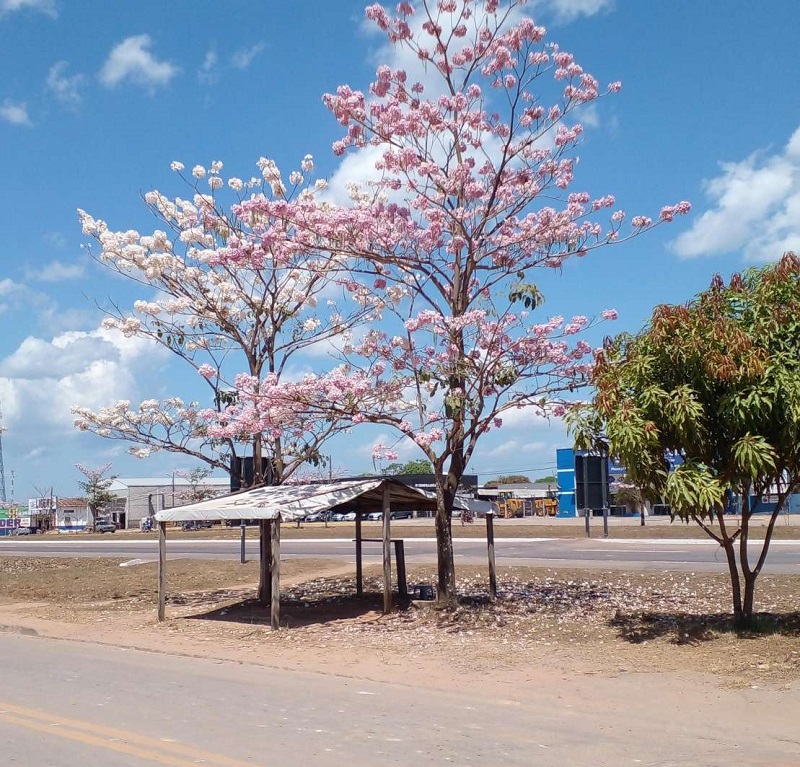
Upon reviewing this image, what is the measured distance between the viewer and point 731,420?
38.1ft

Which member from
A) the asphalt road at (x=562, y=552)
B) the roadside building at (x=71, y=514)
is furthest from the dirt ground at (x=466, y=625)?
the roadside building at (x=71, y=514)

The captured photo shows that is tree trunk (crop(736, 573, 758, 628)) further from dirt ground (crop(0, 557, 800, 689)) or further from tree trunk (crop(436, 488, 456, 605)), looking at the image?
tree trunk (crop(436, 488, 456, 605))

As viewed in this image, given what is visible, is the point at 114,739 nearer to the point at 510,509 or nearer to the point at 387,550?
the point at 387,550

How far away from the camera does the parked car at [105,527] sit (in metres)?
77.6

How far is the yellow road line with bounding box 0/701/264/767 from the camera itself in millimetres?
7195

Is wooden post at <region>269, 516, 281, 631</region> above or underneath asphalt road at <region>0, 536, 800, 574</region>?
above

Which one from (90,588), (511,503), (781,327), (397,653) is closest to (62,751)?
(397,653)

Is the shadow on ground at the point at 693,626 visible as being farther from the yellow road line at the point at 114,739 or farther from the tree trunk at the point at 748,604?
the yellow road line at the point at 114,739

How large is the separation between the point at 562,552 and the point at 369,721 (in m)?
22.9

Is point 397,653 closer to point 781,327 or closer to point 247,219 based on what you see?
point 781,327

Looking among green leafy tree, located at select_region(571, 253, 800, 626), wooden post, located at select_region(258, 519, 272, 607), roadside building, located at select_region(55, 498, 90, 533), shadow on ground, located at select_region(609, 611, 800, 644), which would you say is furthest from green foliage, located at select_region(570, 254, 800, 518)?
roadside building, located at select_region(55, 498, 90, 533)

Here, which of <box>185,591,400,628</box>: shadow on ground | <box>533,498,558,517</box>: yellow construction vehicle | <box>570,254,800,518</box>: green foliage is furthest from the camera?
<box>533,498,558,517</box>: yellow construction vehicle

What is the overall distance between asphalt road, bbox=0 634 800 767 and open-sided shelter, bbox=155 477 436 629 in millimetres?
3265

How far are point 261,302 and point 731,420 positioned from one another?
10.5 meters
